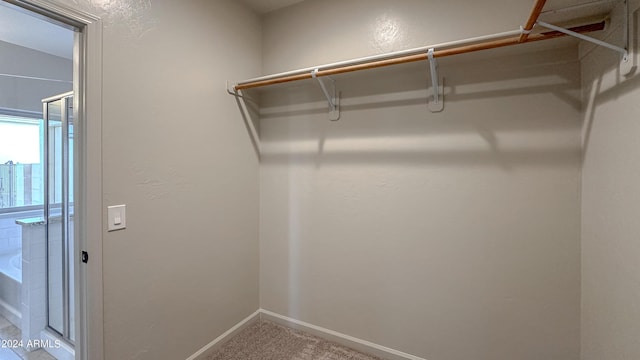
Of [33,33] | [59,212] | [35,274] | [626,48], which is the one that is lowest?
[35,274]

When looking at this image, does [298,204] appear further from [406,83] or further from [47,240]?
[47,240]

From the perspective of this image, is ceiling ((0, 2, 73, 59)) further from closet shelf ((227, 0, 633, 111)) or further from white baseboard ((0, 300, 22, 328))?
white baseboard ((0, 300, 22, 328))

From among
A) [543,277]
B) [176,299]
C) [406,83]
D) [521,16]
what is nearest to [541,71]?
[521,16]

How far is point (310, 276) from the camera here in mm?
2102

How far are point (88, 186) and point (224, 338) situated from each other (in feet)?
4.40

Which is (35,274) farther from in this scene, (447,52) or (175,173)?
(447,52)

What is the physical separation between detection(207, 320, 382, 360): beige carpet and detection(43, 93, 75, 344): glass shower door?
3.66 feet

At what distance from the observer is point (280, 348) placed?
6.34 feet

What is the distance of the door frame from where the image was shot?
4.07 ft

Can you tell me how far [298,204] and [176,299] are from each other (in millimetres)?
977

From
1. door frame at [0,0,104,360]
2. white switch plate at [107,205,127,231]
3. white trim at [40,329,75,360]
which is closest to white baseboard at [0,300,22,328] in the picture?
Answer: white trim at [40,329,75,360]

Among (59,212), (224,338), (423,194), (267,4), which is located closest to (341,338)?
(224,338)

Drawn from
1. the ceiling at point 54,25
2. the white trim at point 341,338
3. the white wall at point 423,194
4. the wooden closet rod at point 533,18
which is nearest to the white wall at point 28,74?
the ceiling at point 54,25

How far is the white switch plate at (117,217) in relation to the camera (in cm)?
133
